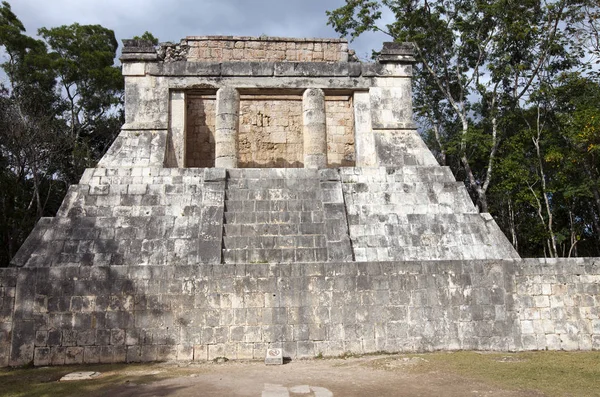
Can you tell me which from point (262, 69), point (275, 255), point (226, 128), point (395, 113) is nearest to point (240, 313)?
point (275, 255)

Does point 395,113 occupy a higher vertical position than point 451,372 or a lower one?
higher

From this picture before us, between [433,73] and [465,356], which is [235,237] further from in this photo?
[433,73]

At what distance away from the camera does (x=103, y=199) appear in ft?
31.4

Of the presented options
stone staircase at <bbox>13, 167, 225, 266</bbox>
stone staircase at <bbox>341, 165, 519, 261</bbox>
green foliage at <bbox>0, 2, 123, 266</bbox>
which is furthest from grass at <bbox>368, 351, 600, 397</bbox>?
green foliage at <bbox>0, 2, 123, 266</bbox>

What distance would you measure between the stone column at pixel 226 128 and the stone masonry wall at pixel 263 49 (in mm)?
1831

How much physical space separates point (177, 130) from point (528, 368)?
8.90m

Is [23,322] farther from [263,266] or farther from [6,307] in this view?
[263,266]

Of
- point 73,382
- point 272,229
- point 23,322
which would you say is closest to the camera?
point 73,382

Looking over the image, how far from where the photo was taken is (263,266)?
8047mm

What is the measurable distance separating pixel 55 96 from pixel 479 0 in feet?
62.6

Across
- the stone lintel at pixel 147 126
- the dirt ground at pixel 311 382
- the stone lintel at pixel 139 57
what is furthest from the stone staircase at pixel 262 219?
the stone lintel at pixel 139 57

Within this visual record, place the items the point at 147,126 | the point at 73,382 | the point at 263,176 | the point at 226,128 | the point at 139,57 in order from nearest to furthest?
the point at 73,382 < the point at 263,176 < the point at 147,126 < the point at 226,128 < the point at 139,57

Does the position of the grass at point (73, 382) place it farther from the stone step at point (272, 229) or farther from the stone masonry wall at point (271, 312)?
the stone step at point (272, 229)

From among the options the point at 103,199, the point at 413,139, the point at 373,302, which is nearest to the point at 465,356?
the point at 373,302
